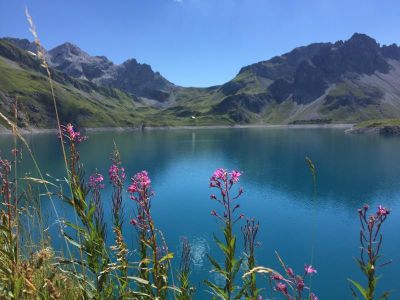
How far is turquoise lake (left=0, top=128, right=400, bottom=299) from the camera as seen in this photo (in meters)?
40.5

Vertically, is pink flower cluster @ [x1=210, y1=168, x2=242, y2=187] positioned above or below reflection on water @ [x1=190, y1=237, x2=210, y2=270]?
above

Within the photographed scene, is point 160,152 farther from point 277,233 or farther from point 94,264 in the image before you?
point 94,264

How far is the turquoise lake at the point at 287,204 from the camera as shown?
4047 cm

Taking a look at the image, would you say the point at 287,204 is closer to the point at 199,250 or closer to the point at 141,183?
the point at 199,250

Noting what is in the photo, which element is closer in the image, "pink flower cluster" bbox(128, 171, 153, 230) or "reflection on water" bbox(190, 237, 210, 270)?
"pink flower cluster" bbox(128, 171, 153, 230)

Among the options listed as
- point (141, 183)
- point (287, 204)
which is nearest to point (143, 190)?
point (141, 183)

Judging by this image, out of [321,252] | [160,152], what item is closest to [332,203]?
[321,252]

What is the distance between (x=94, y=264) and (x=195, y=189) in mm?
78681

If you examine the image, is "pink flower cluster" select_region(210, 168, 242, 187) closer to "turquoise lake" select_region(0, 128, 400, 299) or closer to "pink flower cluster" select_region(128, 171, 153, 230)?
"pink flower cluster" select_region(128, 171, 153, 230)

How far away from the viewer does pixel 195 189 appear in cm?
8300

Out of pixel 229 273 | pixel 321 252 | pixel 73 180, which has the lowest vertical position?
pixel 321 252

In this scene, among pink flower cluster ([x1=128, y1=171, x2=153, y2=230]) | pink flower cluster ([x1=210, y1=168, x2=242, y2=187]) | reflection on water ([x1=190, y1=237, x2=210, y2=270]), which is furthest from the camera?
reflection on water ([x1=190, y1=237, x2=210, y2=270])

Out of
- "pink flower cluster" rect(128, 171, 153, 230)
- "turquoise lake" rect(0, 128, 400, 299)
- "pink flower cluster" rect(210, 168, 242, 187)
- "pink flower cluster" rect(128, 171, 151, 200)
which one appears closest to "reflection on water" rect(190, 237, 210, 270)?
"turquoise lake" rect(0, 128, 400, 299)

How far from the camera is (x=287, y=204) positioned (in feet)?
230
